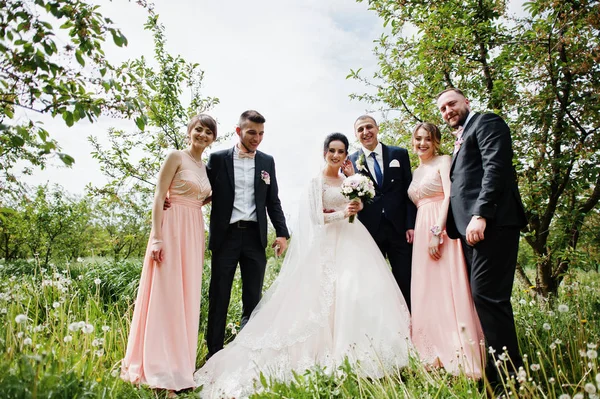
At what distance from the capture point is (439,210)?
404 cm

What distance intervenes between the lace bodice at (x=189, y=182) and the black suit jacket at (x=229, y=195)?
231 millimetres

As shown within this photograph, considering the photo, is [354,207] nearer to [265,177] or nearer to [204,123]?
[265,177]

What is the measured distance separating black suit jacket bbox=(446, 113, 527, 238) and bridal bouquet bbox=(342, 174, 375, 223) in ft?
2.90

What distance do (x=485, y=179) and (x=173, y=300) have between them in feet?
9.94

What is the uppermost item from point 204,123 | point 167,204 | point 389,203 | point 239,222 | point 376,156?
point 204,123

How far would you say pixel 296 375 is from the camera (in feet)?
10.2

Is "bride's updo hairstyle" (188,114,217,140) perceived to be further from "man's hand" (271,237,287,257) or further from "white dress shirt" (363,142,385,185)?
"white dress shirt" (363,142,385,185)

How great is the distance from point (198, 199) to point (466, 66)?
12.9 feet

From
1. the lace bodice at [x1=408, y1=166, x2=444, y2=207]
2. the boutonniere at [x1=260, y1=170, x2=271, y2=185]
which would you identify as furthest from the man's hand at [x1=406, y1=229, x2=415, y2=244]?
the boutonniere at [x1=260, y1=170, x2=271, y2=185]

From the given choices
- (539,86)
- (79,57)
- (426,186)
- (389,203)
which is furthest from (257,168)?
(539,86)

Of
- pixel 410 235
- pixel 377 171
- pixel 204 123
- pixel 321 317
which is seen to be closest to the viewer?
pixel 321 317

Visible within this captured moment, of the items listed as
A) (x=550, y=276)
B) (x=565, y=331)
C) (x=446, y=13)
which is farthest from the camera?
(x=550, y=276)

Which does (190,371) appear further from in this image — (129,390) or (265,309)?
(265,309)

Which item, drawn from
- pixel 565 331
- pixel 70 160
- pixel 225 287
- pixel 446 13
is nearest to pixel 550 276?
pixel 565 331
